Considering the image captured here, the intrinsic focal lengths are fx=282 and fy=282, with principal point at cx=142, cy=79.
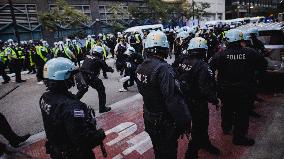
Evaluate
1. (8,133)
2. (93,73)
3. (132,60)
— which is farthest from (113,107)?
(8,133)

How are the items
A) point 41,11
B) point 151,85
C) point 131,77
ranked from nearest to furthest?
point 151,85, point 131,77, point 41,11

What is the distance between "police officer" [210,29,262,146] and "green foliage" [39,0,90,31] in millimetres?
25454

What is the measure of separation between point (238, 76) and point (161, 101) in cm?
219

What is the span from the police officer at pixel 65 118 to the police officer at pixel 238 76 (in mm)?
2925

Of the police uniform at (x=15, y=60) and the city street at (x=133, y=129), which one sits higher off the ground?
the police uniform at (x=15, y=60)

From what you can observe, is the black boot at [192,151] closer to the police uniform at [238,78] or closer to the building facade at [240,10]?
the police uniform at [238,78]

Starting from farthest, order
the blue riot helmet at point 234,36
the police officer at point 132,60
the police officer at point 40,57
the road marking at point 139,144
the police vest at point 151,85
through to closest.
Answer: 1. the police officer at point 40,57
2. the police officer at point 132,60
3. the road marking at point 139,144
4. the blue riot helmet at point 234,36
5. the police vest at point 151,85

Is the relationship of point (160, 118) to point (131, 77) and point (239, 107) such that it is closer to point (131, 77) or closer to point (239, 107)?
point (239, 107)

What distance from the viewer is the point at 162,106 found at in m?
3.45

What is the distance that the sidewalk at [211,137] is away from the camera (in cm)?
498

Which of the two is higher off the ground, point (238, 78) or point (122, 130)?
point (238, 78)

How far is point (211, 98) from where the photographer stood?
4.42 metres

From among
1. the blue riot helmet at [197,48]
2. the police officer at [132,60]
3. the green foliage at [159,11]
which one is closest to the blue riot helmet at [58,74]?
the blue riot helmet at [197,48]

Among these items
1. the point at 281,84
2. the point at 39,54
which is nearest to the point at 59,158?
the point at 281,84
